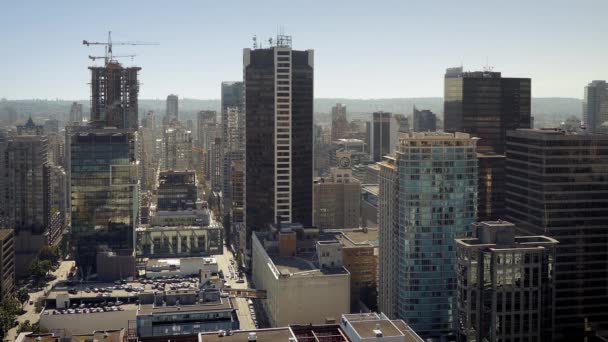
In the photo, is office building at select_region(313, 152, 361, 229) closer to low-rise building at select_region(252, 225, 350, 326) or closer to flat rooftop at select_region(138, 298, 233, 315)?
low-rise building at select_region(252, 225, 350, 326)

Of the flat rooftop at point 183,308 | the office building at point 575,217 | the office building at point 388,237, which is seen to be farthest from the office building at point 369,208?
the flat rooftop at point 183,308

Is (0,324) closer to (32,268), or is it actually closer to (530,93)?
(32,268)

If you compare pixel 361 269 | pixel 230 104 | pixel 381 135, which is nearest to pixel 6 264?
pixel 361 269

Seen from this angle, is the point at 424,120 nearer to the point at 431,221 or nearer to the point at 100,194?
the point at 100,194

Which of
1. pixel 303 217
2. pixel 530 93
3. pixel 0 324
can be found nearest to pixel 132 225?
pixel 303 217

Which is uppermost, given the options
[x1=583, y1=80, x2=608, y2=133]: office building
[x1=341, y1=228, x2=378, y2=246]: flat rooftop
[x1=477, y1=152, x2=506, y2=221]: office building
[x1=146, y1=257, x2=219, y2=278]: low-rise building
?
[x1=583, y1=80, x2=608, y2=133]: office building

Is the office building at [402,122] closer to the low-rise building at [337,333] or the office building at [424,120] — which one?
the office building at [424,120]

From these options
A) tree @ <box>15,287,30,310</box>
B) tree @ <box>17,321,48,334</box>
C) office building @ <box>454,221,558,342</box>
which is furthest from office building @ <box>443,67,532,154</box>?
tree @ <box>15,287,30,310</box>
